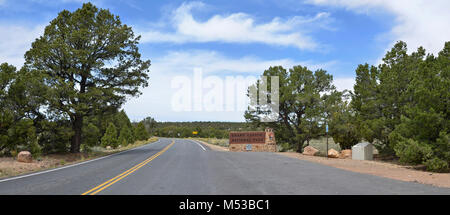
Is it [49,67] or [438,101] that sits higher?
[49,67]

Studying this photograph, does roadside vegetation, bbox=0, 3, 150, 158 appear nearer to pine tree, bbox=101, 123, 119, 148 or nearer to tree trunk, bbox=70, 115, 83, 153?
tree trunk, bbox=70, 115, 83, 153

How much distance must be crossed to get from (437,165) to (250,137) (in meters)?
19.2

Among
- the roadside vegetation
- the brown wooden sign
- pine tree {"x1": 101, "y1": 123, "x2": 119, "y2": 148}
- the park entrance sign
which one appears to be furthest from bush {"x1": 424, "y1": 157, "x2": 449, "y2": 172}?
pine tree {"x1": 101, "y1": 123, "x2": 119, "y2": 148}

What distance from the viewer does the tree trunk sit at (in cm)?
2408

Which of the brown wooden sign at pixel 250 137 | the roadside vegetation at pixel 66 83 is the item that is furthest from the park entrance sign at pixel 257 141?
the roadside vegetation at pixel 66 83

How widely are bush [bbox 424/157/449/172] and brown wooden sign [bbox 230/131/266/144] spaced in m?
18.0

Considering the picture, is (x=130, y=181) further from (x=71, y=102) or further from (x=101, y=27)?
(x=101, y=27)

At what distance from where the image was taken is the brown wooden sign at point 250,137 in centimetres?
3170

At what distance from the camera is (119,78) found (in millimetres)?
27875

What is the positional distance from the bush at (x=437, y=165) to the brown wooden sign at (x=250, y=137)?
1796 centimetres

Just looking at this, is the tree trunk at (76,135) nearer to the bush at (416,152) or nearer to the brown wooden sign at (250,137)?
the brown wooden sign at (250,137)
